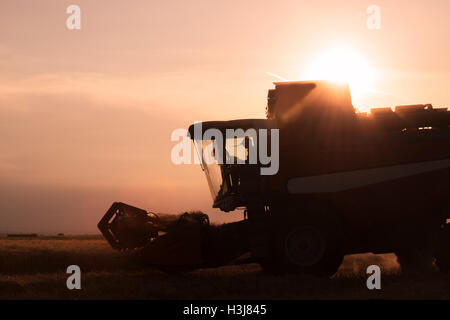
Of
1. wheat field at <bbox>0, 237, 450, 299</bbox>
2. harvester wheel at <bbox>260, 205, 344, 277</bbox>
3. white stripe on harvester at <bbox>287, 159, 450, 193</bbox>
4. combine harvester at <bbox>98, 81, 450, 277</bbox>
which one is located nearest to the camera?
wheat field at <bbox>0, 237, 450, 299</bbox>

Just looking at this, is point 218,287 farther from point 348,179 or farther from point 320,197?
point 348,179

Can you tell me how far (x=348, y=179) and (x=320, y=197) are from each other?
2.68ft

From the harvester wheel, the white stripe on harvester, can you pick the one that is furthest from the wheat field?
the white stripe on harvester

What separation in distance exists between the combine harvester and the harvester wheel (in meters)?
0.02

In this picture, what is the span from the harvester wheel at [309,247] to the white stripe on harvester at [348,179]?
A: 681mm

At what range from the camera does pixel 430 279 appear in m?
14.3

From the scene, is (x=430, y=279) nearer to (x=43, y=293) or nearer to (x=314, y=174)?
(x=314, y=174)

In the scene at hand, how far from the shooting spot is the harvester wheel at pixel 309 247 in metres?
15.5

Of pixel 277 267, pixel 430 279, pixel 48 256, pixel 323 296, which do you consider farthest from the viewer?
pixel 48 256

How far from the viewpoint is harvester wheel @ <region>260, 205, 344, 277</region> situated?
Result: 1545cm

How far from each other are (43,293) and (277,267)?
5.42 metres

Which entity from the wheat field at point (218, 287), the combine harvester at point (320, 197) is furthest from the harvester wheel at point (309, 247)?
the wheat field at point (218, 287)

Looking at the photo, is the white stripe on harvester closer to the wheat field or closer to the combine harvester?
the combine harvester
